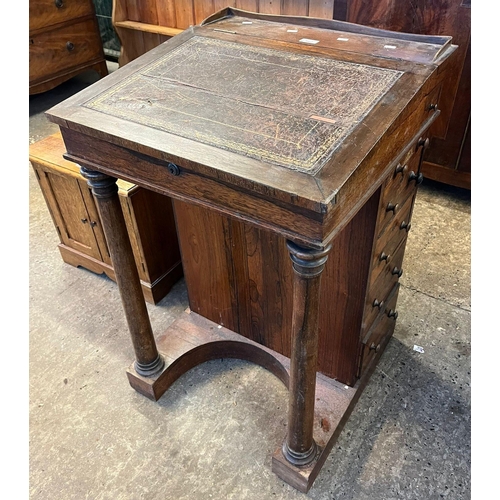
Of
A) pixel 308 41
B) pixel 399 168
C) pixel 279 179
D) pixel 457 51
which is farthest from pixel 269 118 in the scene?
pixel 457 51

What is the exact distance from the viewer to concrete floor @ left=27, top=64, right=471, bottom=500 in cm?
145

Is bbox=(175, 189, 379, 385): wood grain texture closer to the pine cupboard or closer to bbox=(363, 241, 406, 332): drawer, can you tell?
bbox=(363, 241, 406, 332): drawer

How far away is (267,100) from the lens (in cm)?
111

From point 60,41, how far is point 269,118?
2.69 meters

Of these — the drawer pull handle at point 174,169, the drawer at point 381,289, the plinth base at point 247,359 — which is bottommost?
the plinth base at point 247,359

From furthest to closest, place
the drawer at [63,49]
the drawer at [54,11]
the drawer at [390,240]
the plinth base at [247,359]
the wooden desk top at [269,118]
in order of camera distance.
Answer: the drawer at [63,49] < the drawer at [54,11] < the plinth base at [247,359] < the drawer at [390,240] < the wooden desk top at [269,118]

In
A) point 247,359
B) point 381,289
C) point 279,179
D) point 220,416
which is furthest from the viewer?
point 247,359

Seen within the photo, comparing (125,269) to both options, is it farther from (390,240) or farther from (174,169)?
(390,240)

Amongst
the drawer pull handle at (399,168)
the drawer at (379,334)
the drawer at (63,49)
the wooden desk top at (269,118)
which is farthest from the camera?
the drawer at (63,49)

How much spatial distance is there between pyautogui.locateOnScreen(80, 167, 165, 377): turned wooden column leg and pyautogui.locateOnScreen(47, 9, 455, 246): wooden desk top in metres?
0.09

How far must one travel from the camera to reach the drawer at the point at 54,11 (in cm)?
297

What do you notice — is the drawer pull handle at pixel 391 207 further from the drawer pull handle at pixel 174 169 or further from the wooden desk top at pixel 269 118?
the drawer pull handle at pixel 174 169

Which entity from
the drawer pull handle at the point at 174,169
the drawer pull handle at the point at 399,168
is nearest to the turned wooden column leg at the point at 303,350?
the drawer pull handle at the point at 174,169

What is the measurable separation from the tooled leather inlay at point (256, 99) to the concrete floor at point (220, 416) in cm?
99
